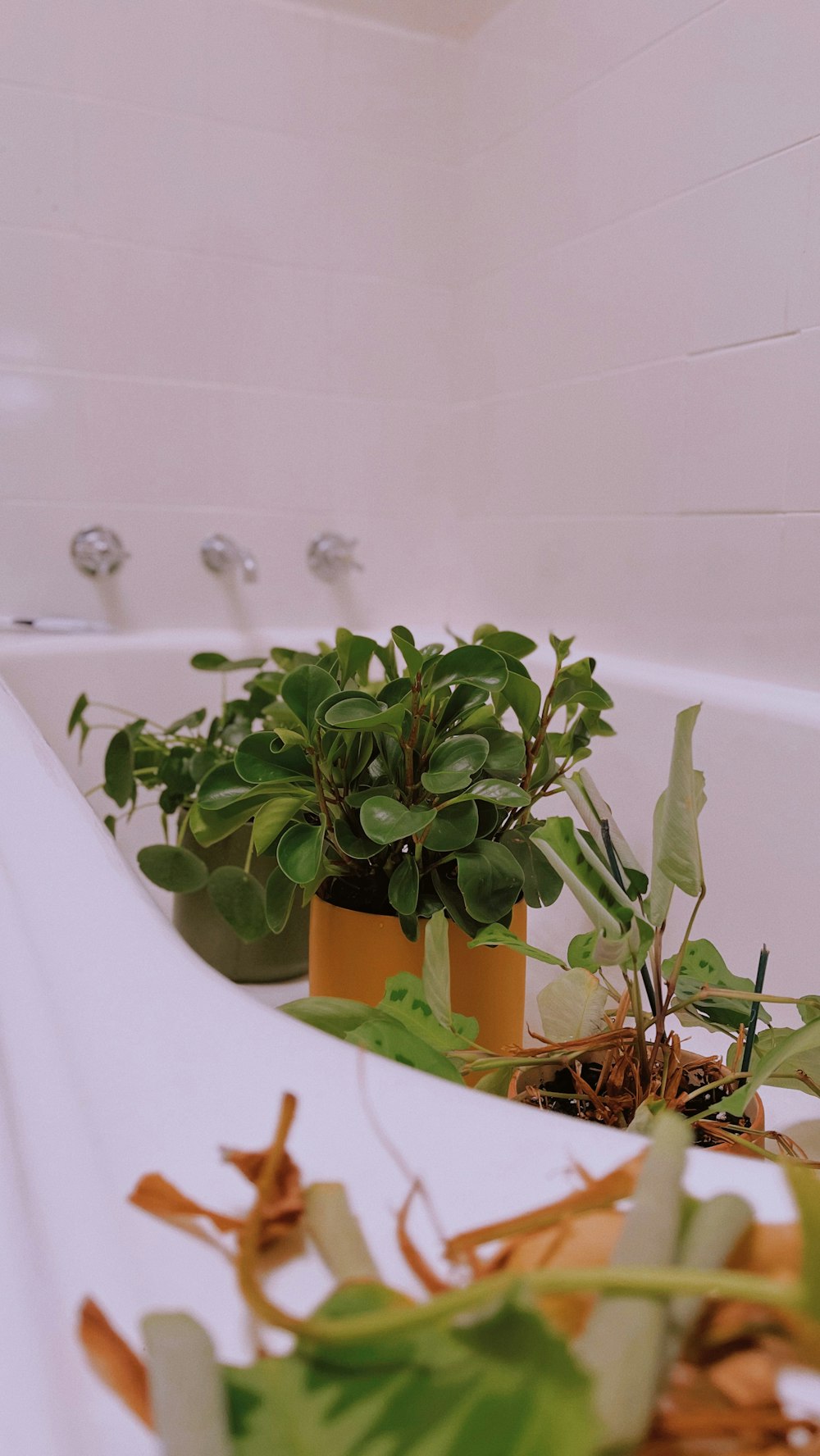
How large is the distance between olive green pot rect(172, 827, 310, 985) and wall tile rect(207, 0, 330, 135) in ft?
4.24

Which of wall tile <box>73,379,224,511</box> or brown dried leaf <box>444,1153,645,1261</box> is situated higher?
wall tile <box>73,379,224,511</box>

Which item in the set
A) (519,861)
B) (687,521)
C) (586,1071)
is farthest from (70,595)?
(586,1071)

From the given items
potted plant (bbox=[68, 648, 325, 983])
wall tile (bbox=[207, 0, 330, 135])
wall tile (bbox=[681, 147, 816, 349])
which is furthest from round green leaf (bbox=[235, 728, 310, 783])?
wall tile (bbox=[207, 0, 330, 135])

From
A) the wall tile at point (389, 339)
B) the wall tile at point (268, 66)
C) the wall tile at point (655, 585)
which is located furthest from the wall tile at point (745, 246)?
the wall tile at point (268, 66)

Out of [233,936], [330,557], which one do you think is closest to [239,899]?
[233,936]

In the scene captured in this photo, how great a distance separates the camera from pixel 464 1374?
15 centimetres

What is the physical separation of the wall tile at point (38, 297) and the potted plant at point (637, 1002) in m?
1.38

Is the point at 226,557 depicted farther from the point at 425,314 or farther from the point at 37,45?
the point at 37,45

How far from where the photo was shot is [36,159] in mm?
1504

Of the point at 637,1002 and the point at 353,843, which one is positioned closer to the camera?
the point at 637,1002

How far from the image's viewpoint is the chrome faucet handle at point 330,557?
1.71 metres

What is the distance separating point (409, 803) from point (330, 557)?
3.98ft

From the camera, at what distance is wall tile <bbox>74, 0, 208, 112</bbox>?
1.52 m

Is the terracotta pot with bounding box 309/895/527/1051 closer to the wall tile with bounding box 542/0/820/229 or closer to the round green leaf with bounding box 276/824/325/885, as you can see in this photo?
the round green leaf with bounding box 276/824/325/885
